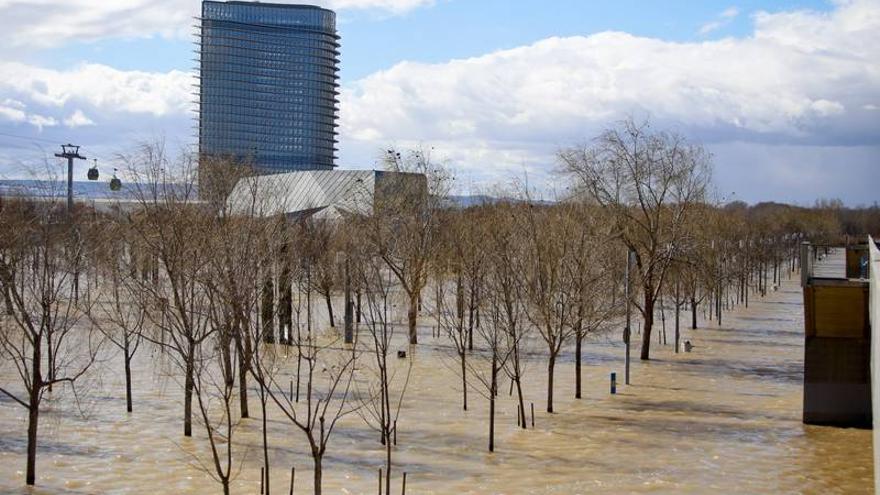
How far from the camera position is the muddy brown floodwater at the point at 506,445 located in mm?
20609

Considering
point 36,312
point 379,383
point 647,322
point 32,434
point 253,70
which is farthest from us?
point 253,70

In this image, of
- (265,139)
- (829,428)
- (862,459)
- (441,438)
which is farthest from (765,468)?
(265,139)

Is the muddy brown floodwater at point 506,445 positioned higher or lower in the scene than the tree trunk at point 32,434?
lower

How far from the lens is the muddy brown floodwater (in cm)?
2061

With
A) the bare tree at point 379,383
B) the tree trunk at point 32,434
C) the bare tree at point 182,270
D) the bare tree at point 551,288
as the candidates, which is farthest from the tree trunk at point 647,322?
the tree trunk at point 32,434

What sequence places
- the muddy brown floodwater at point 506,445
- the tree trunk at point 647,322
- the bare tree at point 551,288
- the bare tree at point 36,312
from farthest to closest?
1. the tree trunk at point 647,322
2. the bare tree at point 551,288
3. the muddy brown floodwater at point 506,445
4. the bare tree at point 36,312

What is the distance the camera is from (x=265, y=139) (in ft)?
650

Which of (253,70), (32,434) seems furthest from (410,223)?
(253,70)

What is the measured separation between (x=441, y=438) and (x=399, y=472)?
3370mm

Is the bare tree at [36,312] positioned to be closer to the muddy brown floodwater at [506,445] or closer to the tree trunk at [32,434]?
the tree trunk at [32,434]

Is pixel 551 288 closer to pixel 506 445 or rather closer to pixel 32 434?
pixel 506 445

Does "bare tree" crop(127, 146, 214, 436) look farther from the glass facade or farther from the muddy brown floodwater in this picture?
the glass facade

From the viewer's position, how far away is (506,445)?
23.9m

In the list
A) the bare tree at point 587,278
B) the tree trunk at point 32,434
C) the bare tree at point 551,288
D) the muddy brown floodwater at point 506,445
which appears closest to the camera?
the tree trunk at point 32,434
